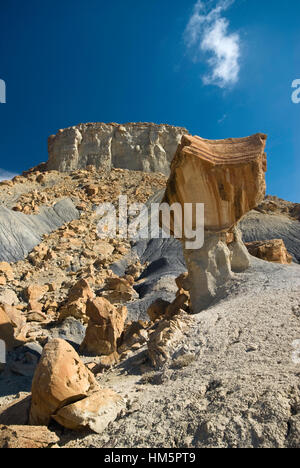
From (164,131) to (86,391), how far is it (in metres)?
47.9

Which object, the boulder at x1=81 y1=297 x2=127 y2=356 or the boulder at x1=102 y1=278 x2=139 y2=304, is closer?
the boulder at x1=81 y1=297 x2=127 y2=356

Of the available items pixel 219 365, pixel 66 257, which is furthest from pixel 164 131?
pixel 219 365

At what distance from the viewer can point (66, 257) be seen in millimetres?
18875

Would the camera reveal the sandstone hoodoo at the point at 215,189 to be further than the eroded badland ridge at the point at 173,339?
Yes

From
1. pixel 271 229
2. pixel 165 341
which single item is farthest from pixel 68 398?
pixel 271 229

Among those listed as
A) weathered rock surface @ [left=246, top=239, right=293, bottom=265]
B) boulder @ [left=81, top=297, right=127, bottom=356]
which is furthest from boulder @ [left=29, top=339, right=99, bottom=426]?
weathered rock surface @ [left=246, top=239, right=293, bottom=265]

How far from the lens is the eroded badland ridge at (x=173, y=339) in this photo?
122 inches

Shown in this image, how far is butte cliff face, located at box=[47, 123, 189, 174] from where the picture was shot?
45188mm

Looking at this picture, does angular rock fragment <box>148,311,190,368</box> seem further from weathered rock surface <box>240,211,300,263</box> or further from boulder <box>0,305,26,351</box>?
weathered rock surface <box>240,211,300,263</box>

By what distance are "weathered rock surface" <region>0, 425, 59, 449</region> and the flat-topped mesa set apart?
19.4 ft

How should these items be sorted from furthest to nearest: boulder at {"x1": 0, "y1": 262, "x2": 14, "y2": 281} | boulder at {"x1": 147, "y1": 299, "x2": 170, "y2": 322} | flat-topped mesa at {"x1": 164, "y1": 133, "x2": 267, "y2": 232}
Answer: boulder at {"x1": 0, "y1": 262, "x2": 14, "y2": 281}, boulder at {"x1": 147, "y1": 299, "x2": 170, "y2": 322}, flat-topped mesa at {"x1": 164, "y1": 133, "x2": 267, "y2": 232}

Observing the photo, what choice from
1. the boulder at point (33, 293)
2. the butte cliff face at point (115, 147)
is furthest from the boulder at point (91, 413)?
the butte cliff face at point (115, 147)

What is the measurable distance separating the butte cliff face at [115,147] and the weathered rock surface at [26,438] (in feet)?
139

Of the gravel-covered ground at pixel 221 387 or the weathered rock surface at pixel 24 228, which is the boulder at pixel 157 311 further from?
the weathered rock surface at pixel 24 228
